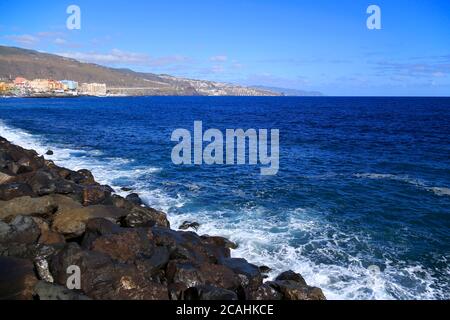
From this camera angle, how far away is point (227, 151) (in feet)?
141

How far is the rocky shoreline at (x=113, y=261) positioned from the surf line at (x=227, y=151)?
60.4 ft

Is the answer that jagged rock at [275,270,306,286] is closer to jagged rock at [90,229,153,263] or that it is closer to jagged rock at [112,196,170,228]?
jagged rock at [90,229,153,263]

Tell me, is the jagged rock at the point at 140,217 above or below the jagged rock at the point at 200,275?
above

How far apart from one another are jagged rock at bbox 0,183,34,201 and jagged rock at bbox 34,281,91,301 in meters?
9.12

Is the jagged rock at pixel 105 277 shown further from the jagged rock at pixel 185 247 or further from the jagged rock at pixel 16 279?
the jagged rock at pixel 185 247

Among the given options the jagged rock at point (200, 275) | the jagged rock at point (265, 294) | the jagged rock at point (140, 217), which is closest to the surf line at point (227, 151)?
the jagged rock at point (140, 217)

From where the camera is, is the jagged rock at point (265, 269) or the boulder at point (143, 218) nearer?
the jagged rock at point (265, 269)

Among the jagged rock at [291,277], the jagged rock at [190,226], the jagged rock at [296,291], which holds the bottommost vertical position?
the jagged rock at [291,277]

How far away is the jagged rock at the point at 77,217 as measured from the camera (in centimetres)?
1484

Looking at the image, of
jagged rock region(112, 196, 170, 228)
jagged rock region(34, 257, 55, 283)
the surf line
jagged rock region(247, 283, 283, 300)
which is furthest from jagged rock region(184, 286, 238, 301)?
the surf line

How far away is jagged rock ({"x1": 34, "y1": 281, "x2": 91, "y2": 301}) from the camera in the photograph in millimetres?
9914

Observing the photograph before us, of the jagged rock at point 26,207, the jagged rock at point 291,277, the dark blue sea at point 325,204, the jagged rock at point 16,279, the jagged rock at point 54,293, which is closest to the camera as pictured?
the jagged rock at point 54,293
